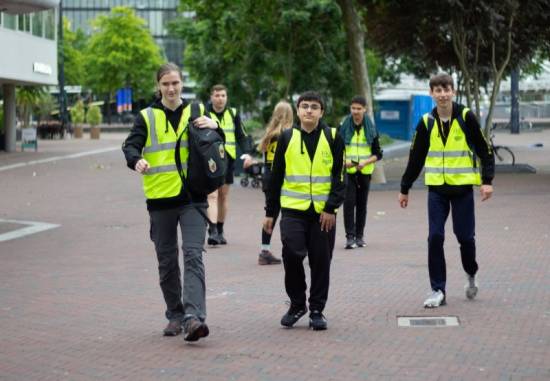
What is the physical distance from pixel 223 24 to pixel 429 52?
5.68m

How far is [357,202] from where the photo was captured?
532 inches

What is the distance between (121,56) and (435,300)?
81.5 meters

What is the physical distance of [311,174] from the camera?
8258 millimetres

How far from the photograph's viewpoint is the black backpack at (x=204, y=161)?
25.0ft

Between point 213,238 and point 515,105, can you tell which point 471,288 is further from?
point 515,105

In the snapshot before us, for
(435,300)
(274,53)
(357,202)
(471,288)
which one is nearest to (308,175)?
(435,300)

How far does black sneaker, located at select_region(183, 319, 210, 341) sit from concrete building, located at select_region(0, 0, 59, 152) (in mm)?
36421

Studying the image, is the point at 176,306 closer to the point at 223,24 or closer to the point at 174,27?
the point at 223,24

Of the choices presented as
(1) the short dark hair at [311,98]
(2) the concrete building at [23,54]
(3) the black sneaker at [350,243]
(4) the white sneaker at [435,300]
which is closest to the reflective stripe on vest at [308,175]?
(1) the short dark hair at [311,98]

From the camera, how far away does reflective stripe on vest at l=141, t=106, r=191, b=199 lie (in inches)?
307

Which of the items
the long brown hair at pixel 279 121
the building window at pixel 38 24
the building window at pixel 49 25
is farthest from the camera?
the building window at pixel 49 25

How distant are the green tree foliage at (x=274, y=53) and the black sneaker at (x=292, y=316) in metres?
23.1

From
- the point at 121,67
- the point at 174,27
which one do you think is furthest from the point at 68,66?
the point at 174,27

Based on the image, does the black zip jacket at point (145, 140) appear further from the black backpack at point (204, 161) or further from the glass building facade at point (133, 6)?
the glass building facade at point (133, 6)
